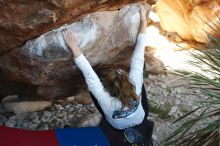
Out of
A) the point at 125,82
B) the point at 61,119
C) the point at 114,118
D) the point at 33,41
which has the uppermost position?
the point at 33,41

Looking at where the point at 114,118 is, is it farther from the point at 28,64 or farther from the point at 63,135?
the point at 28,64

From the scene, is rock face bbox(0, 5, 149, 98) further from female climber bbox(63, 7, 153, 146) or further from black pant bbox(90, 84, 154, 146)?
black pant bbox(90, 84, 154, 146)

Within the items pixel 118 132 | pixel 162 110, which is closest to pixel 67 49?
pixel 118 132

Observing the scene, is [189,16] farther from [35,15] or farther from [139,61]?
[35,15]

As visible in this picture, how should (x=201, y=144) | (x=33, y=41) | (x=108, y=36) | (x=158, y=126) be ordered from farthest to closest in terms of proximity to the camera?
1. (x=158, y=126)
2. (x=108, y=36)
3. (x=33, y=41)
4. (x=201, y=144)

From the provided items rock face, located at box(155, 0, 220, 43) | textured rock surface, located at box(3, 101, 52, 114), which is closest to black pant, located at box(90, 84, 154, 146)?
textured rock surface, located at box(3, 101, 52, 114)

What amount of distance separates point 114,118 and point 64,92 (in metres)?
1.04

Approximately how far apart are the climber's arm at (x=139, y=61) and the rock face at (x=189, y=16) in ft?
4.47

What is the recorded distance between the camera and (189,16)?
208 inches

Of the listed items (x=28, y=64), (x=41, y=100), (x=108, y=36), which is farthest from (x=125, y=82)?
(x=41, y=100)

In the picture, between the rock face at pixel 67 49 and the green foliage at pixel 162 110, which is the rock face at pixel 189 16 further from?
the rock face at pixel 67 49

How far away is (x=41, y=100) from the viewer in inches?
167

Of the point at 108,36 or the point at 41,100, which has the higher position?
the point at 108,36

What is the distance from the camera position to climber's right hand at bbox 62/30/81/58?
11.3ft
